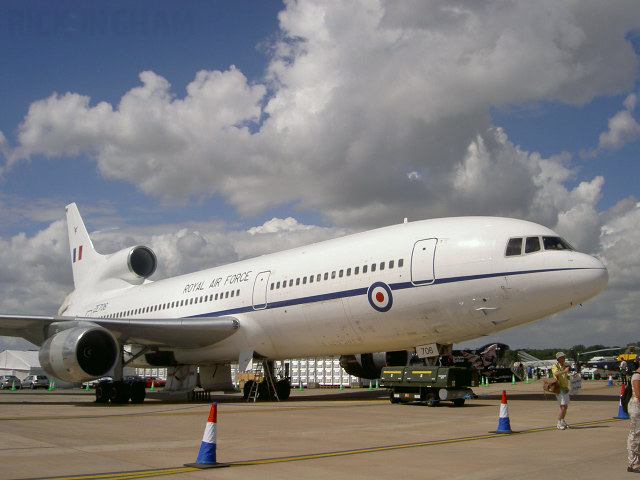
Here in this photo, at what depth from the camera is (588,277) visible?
14.9 metres

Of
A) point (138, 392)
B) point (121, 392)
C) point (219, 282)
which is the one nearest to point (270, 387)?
point (219, 282)

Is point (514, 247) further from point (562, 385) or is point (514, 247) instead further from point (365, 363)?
point (365, 363)

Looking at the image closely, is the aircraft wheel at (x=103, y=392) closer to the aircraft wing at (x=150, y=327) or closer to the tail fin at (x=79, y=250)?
the aircraft wing at (x=150, y=327)

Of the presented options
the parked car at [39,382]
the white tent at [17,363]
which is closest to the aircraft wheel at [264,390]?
the parked car at [39,382]

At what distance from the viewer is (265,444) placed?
387 inches

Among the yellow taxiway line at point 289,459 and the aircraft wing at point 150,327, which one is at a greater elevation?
the aircraft wing at point 150,327

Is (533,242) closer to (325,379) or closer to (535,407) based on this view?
(535,407)

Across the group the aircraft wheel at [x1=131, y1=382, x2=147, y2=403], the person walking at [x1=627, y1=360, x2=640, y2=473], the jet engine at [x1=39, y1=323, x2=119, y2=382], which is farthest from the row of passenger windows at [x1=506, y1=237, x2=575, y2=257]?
the aircraft wheel at [x1=131, y1=382, x2=147, y2=403]

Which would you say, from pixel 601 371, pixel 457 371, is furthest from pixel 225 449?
pixel 601 371

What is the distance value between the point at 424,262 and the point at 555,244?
3317mm

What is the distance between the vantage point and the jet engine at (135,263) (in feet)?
107

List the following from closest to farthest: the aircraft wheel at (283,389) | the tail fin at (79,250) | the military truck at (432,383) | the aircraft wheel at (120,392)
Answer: the military truck at (432,383), the aircraft wheel at (120,392), the aircraft wheel at (283,389), the tail fin at (79,250)

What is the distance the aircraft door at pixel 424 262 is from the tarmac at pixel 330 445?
334 centimetres

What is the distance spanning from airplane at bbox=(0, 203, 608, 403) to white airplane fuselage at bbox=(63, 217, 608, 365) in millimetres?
33
